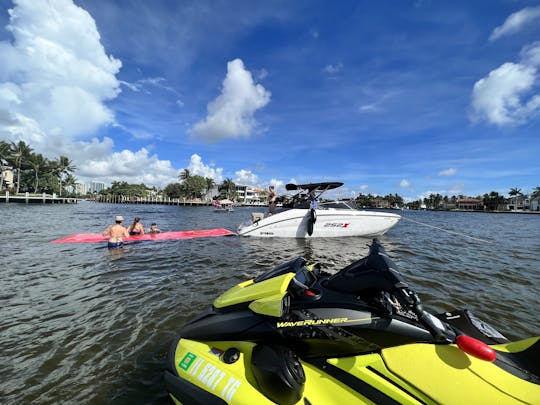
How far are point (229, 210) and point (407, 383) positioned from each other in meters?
52.0

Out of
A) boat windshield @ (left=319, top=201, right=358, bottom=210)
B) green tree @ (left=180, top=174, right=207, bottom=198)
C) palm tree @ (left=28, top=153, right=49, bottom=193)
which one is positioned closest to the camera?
boat windshield @ (left=319, top=201, right=358, bottom=210)

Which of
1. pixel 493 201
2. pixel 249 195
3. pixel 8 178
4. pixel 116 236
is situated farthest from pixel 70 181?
pixel 493 201

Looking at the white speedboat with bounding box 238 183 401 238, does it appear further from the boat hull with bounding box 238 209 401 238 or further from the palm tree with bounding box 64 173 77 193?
the palm tree with bounding box 64 173 77 193

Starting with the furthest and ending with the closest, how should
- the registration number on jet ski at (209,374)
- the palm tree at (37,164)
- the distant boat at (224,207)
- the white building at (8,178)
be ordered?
the white building at (8,178) → the palm tree at (37,164) → the distant boat at (224,207) → the registration number on jet ski at (209,374)

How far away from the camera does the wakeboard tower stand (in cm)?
153

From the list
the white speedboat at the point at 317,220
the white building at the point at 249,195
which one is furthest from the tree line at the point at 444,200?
the white speedboat at the point at 317,220

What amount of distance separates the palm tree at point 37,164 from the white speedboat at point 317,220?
83161 mm

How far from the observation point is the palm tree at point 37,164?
223 feet

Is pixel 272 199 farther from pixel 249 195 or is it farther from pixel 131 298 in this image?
pixel 249 195

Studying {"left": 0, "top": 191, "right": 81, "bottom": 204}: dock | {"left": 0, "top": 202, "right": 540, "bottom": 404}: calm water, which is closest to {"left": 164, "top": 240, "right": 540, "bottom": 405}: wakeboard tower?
{"left": 0, "top": 202, "right": 540, "bottom": 404}: calm water

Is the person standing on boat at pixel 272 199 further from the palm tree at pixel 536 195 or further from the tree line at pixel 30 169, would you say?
the palm tree at pixel 536 195

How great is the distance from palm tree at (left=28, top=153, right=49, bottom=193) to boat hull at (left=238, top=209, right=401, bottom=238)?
83296mm

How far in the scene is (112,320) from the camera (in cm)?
407

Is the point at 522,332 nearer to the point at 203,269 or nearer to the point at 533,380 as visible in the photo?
the point at 533,380
